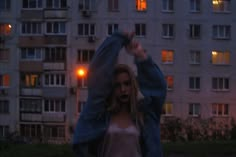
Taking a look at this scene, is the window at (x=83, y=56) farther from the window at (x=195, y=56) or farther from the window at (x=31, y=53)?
the window at (x=195, y=56)

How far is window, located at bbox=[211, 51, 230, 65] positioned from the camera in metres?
47.9

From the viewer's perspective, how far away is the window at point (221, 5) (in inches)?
1893

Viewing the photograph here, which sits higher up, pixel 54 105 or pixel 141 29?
pixel 141 29

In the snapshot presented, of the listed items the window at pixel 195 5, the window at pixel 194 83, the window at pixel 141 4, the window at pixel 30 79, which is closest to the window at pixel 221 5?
the window at pixel 195 5

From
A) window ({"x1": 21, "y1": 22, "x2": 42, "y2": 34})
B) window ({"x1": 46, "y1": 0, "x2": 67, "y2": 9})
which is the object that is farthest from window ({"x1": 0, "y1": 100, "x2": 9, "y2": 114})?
window ({"x1": 46, "y1": 0, "x2": 67, "y2": 9})

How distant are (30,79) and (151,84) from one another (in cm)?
4549

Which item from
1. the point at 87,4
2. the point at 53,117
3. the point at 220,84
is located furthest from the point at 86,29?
the point at 220,84

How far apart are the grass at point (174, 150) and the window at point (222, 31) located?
34.7 m

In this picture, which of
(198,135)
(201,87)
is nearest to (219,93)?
(201,87)

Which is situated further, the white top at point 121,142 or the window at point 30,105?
the window at point 30,105

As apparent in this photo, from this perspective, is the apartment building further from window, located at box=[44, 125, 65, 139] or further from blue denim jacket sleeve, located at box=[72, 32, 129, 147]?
blue denim jacket sleeve, located at box=[72, 32, 129, 147]

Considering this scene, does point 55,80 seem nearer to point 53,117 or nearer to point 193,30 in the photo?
point 53,117

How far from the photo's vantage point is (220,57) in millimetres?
47969

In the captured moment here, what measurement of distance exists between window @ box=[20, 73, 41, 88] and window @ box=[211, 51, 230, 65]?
12840 millimetres
